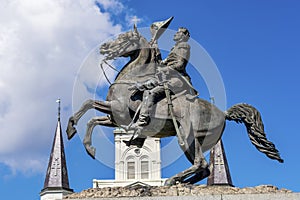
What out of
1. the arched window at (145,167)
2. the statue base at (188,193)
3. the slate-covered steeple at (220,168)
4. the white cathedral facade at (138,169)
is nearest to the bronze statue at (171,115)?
the statue base at (188,193)

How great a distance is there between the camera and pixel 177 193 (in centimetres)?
1373

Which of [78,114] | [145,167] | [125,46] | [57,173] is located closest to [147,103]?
[78,114]

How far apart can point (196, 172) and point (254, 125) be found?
200 cm

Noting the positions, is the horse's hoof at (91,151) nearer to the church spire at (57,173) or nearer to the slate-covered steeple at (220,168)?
the slate-covered steeple at (220,168)

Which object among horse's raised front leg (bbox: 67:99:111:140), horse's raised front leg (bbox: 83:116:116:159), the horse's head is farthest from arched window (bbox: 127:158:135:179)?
horse's raised front leg (bbox: 67:99:111:140)

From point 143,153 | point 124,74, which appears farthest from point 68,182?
point 124,74

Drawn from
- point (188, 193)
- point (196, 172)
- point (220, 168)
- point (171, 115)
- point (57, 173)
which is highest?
point (57, 173)

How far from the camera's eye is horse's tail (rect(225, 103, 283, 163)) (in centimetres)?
1549

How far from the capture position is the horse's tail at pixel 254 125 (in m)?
15.5

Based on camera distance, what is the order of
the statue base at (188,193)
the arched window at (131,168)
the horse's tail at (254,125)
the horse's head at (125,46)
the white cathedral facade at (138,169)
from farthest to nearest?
the arched window at (131,168) → the white cathedral facade at (138,169) → the horse's head at (125,46) → the horse's tail at (254,125) → the statue base at (188,193)

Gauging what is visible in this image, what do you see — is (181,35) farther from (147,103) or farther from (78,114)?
(78,114)

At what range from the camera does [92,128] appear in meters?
15.8

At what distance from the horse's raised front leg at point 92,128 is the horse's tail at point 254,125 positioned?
3080mm

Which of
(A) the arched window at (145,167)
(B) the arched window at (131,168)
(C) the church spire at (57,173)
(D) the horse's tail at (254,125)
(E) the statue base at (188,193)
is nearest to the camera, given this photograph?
(E) the statue base at (188,193)
